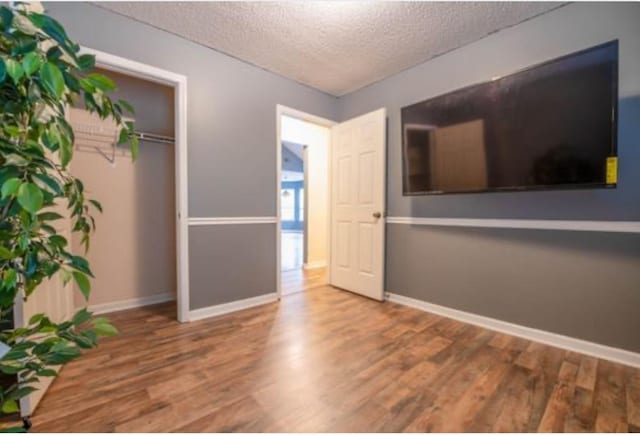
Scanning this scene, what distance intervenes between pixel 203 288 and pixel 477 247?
2.42m

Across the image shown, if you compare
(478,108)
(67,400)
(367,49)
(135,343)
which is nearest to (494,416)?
(478,108)

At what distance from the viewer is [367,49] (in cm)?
247

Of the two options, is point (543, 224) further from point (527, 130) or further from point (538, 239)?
point (527, 130)

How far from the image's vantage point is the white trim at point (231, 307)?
2436 mm

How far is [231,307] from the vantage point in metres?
2.63

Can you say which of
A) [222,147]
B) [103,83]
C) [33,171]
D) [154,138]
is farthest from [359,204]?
[33,171]

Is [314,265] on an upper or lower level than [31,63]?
lower

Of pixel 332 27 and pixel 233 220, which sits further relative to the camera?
pixel 233 220

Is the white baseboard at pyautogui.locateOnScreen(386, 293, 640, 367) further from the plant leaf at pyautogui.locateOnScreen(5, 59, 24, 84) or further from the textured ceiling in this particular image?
the plant leaf at pyautogui.locateOnScreen(5, 59, 24, 84)

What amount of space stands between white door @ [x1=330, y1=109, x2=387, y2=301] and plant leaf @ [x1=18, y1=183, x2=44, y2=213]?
104 inches

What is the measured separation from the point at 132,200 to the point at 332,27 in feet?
8.03

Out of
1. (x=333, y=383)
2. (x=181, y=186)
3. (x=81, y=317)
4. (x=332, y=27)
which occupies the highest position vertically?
(x=332, y=27)

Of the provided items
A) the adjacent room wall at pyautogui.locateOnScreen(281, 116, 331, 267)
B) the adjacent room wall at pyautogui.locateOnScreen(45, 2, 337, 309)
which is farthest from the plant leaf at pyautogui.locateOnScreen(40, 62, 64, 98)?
the adjacent room wall at pyautogui.locateOnScreen(281, 116, 331, 267)

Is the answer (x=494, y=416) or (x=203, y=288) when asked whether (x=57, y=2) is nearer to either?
(x=203, y=288)
